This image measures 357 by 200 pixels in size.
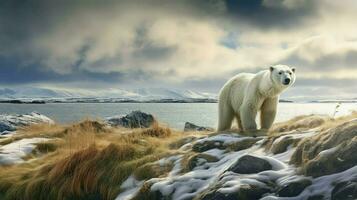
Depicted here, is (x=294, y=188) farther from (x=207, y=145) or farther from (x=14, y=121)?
(x=14, y=121)

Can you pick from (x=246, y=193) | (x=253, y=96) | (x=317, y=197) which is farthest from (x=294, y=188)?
(x=253, y=96)

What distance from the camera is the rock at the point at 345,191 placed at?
A: 5.71 m

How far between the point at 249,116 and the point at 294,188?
5.75 metres

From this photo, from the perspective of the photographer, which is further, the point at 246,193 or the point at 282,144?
the point at 282,144

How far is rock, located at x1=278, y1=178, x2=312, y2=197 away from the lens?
6250 mm

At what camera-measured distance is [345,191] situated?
5.79m

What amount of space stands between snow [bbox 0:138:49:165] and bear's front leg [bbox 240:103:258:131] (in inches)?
206

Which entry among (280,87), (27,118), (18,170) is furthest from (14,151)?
(27,118)

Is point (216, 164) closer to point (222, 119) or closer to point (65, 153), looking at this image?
point (65, 153)

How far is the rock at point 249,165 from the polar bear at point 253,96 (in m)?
4.09

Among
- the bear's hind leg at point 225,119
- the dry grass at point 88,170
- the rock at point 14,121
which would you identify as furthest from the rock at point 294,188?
the rock at point 14,121

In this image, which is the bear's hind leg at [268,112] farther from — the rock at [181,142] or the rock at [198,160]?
the rock at [198,160]

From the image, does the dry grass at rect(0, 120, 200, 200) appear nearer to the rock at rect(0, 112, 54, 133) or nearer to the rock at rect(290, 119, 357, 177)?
the rock at rect(290, 119, 357, 177)

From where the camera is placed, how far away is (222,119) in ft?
43.8
